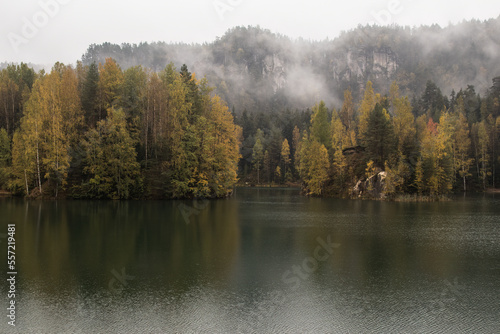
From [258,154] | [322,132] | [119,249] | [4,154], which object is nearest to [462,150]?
[322,132]

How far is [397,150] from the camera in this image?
71875 mm

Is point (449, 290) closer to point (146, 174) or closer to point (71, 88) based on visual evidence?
point (146, 174)

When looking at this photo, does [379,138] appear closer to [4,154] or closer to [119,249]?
[119,249]

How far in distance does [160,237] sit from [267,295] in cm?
1429

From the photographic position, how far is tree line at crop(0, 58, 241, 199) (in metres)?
60.6

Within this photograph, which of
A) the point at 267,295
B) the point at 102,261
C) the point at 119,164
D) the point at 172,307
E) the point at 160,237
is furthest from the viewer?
the point at 119,164

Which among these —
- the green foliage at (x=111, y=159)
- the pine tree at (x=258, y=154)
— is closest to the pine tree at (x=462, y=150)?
the pine tree at (x=258, y=154)

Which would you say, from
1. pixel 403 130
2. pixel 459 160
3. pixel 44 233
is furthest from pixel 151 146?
pixel 459 160

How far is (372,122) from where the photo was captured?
70.7 m

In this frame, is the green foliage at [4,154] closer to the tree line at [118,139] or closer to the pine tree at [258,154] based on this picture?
the tree line at [118,139]

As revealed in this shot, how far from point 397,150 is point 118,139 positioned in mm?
49893

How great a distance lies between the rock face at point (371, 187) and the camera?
6788 cm

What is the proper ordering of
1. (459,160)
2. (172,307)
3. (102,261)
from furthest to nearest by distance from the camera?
(459,160)
(102,261)
(172,307)

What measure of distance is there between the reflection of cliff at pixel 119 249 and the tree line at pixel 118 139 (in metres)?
23.4
